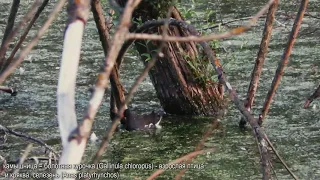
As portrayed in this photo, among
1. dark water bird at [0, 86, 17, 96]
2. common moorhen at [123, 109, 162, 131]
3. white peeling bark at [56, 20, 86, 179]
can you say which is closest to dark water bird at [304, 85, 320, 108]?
common moorhen at [123, 109, 162, 131]

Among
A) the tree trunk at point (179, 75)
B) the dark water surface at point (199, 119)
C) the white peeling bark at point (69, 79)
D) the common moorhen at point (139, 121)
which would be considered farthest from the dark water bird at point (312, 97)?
the white peeling bark at point (69, 79)

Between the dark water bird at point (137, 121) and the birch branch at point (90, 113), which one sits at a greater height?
the dark water bird at point (137, 121)

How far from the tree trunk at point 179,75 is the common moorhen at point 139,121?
9.1 inches

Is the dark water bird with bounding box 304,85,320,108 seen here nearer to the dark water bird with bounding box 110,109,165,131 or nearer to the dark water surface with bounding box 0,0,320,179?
the dark water surface with bounding box 0,0,320,179

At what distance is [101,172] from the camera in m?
3.88

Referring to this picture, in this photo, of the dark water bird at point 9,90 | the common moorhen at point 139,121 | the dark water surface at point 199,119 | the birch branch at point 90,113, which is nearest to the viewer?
the birch branch at point 90,113

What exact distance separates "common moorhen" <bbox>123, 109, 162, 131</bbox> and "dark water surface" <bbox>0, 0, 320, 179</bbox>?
0.08m

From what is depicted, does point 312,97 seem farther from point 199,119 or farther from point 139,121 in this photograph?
point 139,121

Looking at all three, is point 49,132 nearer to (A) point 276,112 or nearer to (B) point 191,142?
(B) point 191,142

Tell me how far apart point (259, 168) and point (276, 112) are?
1.05 meters

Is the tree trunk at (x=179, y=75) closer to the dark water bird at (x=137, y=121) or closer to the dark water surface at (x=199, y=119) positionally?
the dark water surface at (x=199, y=119)

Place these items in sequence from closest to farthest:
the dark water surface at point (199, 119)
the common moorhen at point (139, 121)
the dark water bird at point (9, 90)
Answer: the dark water surface at point (199, 119) → the common moorhen at point (139, 121) → the dark water bird at point (9, 90)

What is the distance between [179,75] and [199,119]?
33 centimetres

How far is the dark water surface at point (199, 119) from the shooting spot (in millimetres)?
3955
